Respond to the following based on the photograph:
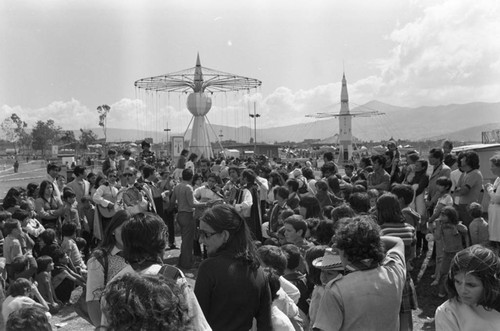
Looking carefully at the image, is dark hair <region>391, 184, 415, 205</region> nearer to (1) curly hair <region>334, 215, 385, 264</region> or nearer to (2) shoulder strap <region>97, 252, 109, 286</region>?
(1) curly hair <region>334, 215, 385, 264</region>

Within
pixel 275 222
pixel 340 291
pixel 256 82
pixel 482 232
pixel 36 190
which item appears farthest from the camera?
pixel 256 82

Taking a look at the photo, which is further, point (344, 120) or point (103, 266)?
point (344, 120)

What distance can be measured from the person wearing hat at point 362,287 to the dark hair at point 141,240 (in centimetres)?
94

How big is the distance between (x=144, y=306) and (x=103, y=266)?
5.40 ft

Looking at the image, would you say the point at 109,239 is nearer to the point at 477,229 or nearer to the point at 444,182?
the point at 477,229

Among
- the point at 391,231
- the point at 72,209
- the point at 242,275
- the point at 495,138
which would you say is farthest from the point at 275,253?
the point at 495,138

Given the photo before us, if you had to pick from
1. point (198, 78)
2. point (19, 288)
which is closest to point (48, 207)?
point (19, 288)

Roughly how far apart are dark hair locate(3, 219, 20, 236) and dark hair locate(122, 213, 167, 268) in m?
4.88

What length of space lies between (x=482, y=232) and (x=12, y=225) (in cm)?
623

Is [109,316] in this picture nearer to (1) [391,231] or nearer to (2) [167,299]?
(2) [167,299]

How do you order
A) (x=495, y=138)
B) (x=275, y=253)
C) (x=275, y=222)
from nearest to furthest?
(x=275, y=253) → (x=275, y=222) → (x=495, y=138)

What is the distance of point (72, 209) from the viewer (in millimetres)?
8992

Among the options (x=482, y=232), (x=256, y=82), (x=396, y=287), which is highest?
(x=256, y=82)

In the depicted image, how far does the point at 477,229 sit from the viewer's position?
7.13 m
